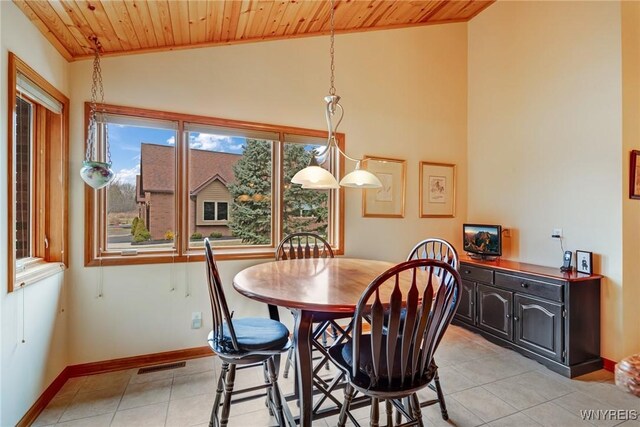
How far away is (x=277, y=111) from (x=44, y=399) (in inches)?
110

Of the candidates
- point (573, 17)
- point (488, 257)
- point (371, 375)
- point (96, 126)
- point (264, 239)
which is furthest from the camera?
point (488, 257)

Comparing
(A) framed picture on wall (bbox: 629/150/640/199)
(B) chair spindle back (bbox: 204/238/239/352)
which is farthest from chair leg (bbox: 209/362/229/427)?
(A) framed picture on wall (bbox: 629/150/640/199)

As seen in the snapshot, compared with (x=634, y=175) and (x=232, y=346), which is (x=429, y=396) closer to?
(x=232, y=346)

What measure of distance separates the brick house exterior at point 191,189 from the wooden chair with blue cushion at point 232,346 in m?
1.25

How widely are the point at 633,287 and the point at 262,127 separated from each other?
11.3 ft

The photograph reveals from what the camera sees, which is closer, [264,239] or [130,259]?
[130,259]

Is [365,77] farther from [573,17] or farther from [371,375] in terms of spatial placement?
[371,375]

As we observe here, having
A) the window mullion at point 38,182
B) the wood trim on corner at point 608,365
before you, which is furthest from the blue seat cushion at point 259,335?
the wood trim on corner at point 608,365

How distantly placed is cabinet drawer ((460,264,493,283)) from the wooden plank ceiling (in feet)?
9.12

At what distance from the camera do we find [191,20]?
2.31 metres

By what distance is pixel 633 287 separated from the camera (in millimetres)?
2547

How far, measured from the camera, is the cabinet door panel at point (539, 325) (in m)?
2.53

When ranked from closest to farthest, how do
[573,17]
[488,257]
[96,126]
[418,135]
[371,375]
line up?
1. [371,375]
2. [96,126]
3. [573,17]
4. [488,257]
5. [418,135]

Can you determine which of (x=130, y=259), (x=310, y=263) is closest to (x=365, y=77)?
(x=310, y=263)
